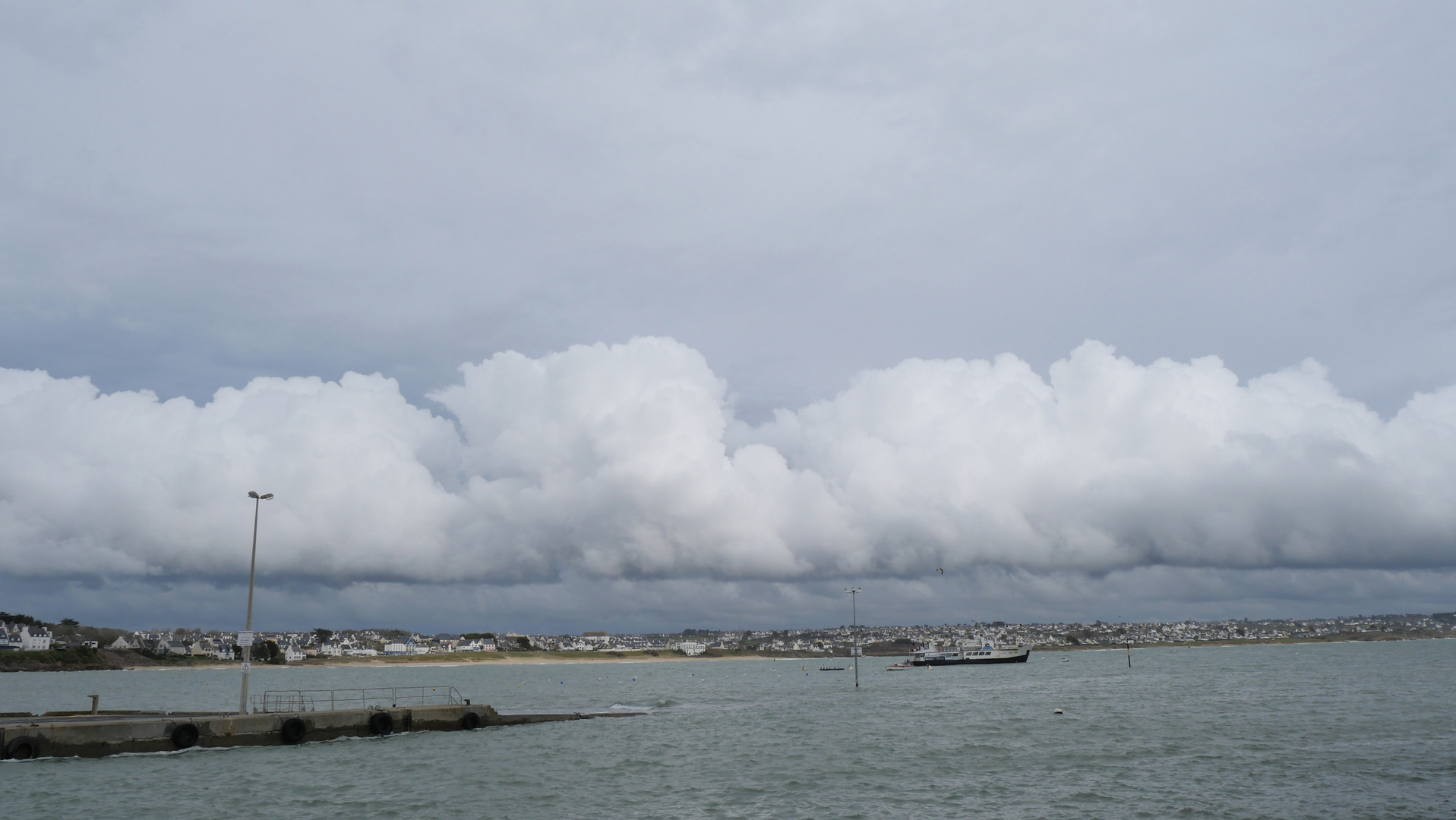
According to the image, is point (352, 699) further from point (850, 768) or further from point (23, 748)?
point (850, 768)

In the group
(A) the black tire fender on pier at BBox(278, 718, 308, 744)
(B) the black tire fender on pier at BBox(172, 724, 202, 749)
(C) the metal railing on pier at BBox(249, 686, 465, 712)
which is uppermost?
(B) the black tire fender on pier at BBox(172, 724, 202, 749)

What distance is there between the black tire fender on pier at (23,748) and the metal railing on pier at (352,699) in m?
15.1

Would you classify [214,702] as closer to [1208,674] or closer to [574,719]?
[574,719]

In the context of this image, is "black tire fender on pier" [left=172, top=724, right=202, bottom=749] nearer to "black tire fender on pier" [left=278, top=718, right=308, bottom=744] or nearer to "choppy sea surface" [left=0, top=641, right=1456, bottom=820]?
"choppy sea surface" [left=0, top=641, right=1456, bottom=820]

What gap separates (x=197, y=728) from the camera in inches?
2106

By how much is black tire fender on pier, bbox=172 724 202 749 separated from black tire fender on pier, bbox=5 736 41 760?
6336 mm

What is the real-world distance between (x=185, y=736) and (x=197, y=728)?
101cm

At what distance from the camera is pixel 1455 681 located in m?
110

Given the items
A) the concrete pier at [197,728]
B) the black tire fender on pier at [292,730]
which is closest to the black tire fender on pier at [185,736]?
the concrete pier at [197,728]

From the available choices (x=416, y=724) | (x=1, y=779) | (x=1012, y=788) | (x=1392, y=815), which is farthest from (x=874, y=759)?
(x=1, y=779)

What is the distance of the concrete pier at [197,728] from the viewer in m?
48.5

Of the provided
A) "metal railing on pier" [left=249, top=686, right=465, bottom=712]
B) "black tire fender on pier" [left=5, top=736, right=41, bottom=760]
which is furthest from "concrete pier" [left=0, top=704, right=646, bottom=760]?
"metal railing on pier" [left=249, top=686, right=465, bottom=712]

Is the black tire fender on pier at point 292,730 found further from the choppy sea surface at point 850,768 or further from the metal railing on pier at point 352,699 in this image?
the metal railing on pier at point 352,699

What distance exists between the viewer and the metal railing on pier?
74.9 m
